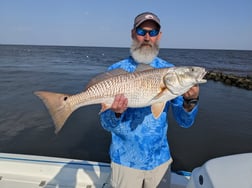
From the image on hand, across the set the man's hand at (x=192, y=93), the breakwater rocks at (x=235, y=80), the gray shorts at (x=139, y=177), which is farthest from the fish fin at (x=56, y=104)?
the breakwater rocks at (x=235, y=80)

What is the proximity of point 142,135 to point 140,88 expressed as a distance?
1.98 ft

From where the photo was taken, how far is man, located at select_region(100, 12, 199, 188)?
306 cm

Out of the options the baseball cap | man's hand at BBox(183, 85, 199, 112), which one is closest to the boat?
man's hand at BBox(183, 85, 199, 112)

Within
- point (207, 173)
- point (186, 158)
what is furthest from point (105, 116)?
point (186, 158)

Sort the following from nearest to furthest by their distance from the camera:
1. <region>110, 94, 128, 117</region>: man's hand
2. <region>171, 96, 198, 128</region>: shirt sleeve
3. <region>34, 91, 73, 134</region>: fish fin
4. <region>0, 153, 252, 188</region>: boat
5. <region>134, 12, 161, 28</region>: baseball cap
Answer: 1. <region>110, 94, 128, 117</region>: man's hand
2. <region>34, 91, 73, 134</region>: fish fin
3. <region>171, 96, 198, 128</region>: shirt sleeve
4. <region>134, 12, 161, 28</region>: baseball cap
5. <region>0, 153, 252, 188</region>: boat

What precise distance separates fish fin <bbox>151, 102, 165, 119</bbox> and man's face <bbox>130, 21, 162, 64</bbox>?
67cm

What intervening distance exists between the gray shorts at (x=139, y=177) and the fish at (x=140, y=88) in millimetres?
795

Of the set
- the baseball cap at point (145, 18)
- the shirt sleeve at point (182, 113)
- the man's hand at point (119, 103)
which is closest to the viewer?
the man's hand at point (119, 103)

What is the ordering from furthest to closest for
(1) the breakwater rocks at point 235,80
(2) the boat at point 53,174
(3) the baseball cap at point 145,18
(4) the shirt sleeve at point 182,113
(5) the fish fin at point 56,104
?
(1) the breakwater rocks at point 235,80
(2) the boat at point 53,174
(3) the baseball cap at point 145,18
(4) the shirt sleeve at point 182,113
(5) the fish fin at point 56,104

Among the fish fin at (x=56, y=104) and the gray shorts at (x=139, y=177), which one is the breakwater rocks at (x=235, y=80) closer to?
the gray shorts at (x=139, y=177)

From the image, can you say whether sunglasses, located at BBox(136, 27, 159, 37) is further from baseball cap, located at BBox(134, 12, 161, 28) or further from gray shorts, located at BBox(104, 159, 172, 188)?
gray shorts, located at BBox(104, 159, 172, 188)

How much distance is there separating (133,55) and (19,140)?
26.5 ft

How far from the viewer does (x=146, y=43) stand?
129 inches

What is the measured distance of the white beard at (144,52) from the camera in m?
3.24
